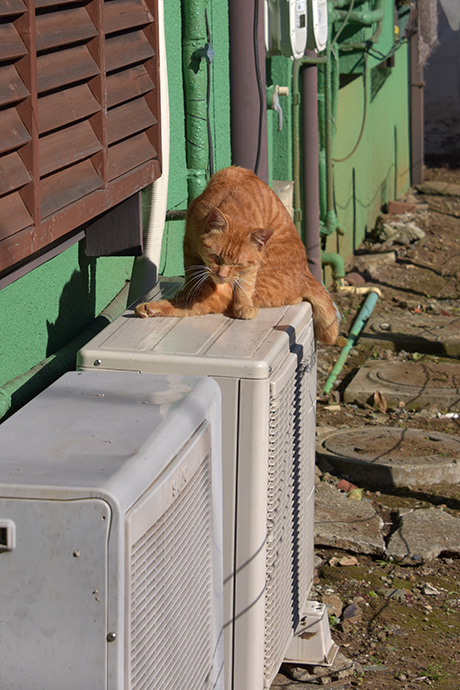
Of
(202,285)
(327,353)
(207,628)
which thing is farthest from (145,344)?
(327,353)

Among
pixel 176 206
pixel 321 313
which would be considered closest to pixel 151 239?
pixel 321 313

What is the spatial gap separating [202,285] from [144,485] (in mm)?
1378

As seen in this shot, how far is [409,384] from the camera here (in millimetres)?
6488

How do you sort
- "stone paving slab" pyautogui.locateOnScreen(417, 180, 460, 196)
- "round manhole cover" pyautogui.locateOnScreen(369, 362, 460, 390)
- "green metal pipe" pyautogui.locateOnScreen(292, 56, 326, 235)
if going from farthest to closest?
"stone paving slab" pyautogui.locateOnScreen(417, 180, 460, 196) < "green metal pipe" pyautogui.locateOnScreen(292, 56, 326, 235) < "round manhole cover" pyautogui.locateOnScreen(369, 362, 460, 390)

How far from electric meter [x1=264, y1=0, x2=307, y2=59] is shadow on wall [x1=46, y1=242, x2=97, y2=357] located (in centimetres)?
265

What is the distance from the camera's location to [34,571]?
181cm

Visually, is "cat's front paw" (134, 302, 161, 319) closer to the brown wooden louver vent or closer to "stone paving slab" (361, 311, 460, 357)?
the brown wooden louver vent

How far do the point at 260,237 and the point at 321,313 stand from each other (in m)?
0.36

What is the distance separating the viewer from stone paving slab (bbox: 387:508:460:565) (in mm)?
4348

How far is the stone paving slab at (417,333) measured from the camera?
24.0 ft

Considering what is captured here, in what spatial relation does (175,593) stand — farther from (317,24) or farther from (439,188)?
(439,188)

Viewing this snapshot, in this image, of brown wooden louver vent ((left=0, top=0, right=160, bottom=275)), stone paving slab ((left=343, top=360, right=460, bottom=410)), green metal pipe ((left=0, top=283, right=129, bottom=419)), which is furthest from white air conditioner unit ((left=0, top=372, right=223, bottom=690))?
stone paving slab ((left=343, top=360, right=460, bottom=410))

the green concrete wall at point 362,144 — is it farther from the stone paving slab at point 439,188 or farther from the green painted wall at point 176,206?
the stone paving slab at point 439,188

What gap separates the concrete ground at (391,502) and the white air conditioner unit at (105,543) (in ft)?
5.04
